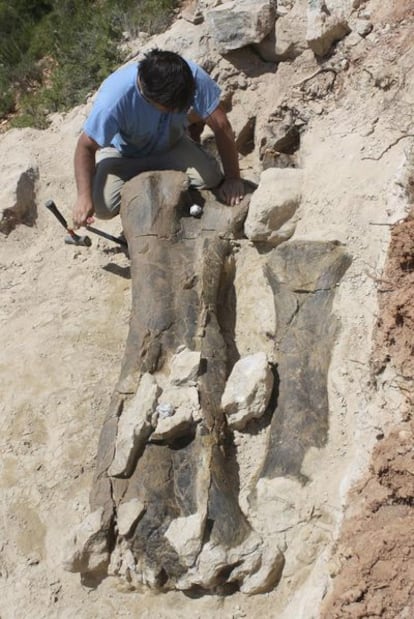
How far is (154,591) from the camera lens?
118 inches

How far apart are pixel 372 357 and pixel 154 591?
1.44 m

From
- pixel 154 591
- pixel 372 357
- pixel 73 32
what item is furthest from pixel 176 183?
pixel 73 32

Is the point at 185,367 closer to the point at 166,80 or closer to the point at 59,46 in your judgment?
the point at 166,80

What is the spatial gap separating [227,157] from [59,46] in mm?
3383

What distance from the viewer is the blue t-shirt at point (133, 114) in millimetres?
3934

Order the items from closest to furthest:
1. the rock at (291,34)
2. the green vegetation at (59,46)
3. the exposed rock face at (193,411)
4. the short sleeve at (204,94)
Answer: the exposed rock face at (193,411)
the short sleeve at (204,94)
the rock at (291,34)
the green vegetation at (59,46)

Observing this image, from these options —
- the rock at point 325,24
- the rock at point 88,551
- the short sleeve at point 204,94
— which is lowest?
the rock at point 88,551

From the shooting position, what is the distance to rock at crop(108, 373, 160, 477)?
3178 millimetres

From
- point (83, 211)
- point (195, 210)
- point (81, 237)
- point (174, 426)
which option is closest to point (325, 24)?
point (195, 210)

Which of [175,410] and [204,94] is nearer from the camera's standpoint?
[175,410]

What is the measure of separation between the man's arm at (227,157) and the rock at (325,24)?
0.98 metres

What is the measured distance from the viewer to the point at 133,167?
443cm

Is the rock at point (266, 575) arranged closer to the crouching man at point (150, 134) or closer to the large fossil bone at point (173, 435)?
the large fossil bone at point (173, 435)

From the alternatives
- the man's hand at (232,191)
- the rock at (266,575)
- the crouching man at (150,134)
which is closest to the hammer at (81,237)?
the crouching man at (150,134)
